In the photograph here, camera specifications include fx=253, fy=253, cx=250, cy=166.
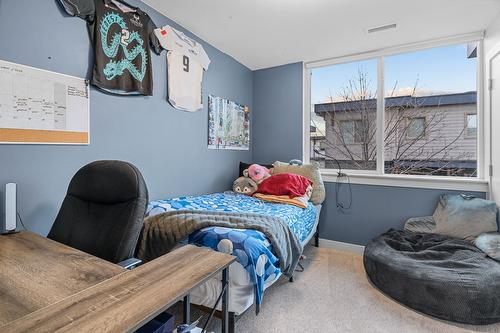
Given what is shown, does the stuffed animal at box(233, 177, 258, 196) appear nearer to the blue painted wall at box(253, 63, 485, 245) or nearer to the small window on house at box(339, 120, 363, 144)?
the blue painted wall at box(253, 63, 485, 245)

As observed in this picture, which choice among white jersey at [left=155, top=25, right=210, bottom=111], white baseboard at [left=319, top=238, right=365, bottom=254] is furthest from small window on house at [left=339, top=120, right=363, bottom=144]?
white jersey at [left=155, top=25, right=210, bottom=111]

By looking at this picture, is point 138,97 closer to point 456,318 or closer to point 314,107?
point 314,107

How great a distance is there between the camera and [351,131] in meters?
3.34

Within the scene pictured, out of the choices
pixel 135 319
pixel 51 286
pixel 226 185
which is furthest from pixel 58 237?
pixel 226 185

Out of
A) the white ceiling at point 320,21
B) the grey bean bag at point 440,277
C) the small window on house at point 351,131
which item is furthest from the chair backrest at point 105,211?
the small window on house at point 351,131

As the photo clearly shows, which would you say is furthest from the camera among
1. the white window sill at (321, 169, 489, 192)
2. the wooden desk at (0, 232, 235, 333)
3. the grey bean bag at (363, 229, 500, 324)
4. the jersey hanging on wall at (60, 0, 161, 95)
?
the white window sill at (321, 169, 489, 192)

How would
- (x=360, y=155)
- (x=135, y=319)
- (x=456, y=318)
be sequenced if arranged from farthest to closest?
(x=360, y=155) → (x=456, y=318) → (x=135, y=319)

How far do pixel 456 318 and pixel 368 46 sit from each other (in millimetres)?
2757

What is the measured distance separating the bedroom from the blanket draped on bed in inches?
1.8

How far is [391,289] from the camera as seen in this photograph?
202cm

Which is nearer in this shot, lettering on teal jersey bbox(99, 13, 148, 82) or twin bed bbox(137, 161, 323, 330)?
twin bed bbox(137, 161, 323, 330)

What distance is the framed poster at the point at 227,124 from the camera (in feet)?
9.96

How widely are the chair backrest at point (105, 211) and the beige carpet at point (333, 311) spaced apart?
980 mm

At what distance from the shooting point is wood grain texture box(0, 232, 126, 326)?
0.72 metres
